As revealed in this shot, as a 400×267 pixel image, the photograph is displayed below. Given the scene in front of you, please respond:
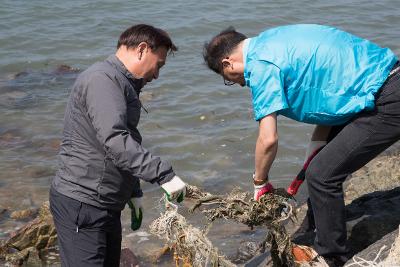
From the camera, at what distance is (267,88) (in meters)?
4.32

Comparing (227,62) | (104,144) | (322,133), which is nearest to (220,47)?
(227,62)

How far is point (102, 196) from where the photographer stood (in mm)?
4008

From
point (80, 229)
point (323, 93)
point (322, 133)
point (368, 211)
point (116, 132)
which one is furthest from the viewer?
point (368, 211)

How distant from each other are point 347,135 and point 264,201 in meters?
A: 0.76

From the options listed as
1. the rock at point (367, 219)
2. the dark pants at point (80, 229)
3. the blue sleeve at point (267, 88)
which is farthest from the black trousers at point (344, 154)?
the dark pants at point (80, 229)

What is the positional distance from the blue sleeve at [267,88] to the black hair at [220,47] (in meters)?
0.29

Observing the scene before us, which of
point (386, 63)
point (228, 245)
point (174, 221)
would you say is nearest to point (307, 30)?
point (386, 63)

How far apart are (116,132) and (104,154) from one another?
1.06 ft

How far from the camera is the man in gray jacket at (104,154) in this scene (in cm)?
371

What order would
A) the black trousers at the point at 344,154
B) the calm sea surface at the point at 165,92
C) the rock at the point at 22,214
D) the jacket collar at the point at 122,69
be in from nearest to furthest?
the jacket collar at the point at 122,69 < the black trousers at the point at 344,154 < the rock at the point at 22,214 < the calm sea surface at the point at 165,92

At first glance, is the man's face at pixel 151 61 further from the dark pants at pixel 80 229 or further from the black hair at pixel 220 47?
the dark pants at pixel 80 229

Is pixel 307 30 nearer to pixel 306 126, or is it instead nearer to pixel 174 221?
pixel 174 221

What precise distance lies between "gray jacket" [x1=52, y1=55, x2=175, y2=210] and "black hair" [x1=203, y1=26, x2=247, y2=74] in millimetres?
763

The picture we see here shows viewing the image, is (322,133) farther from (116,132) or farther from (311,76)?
(116,132)
